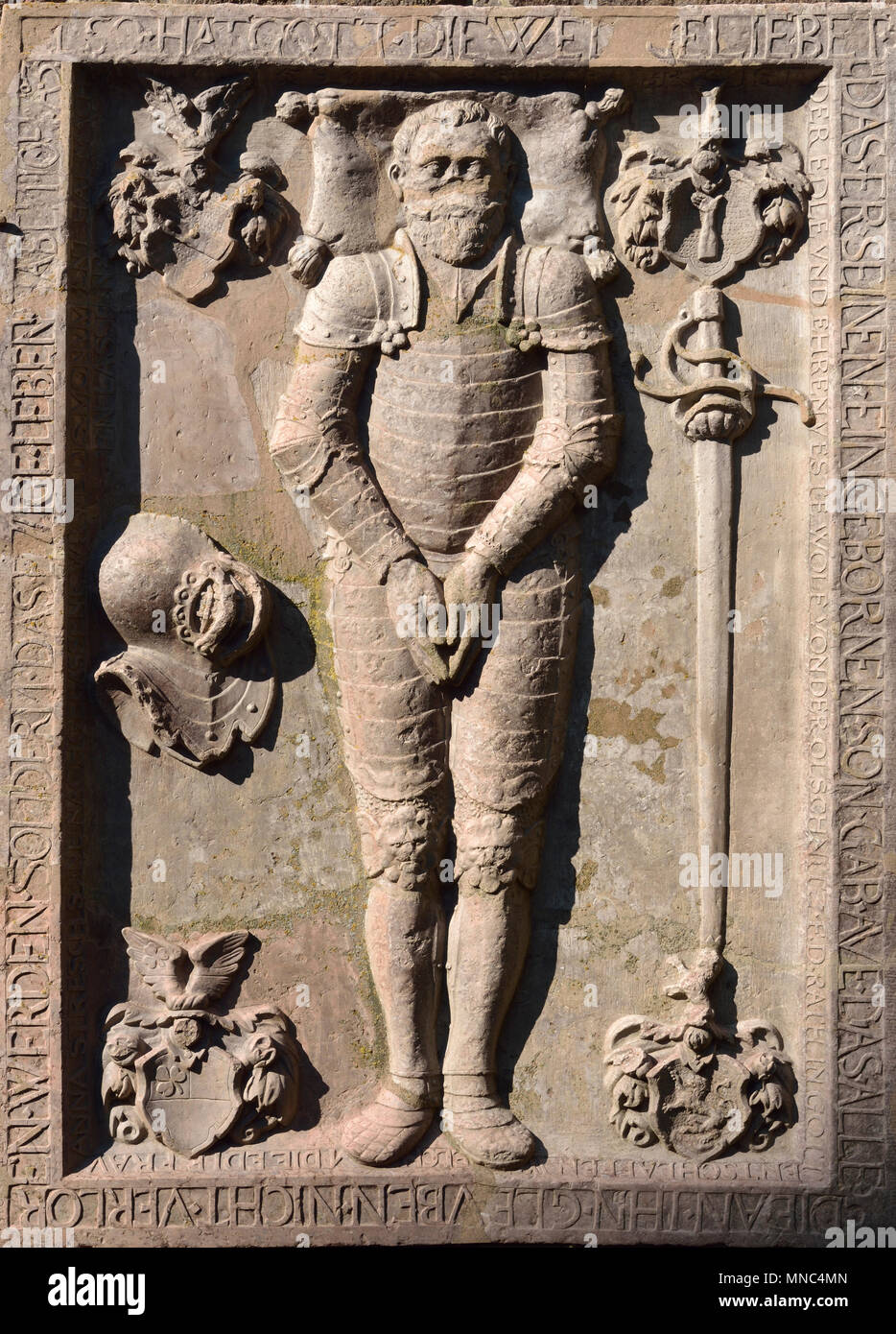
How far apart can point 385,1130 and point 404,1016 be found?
1.48ft

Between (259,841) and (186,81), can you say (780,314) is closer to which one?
(186,81)

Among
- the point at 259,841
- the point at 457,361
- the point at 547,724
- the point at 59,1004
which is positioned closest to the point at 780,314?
the point at 457,361

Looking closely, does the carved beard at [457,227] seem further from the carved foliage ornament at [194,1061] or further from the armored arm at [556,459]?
the carved foliage ornament at [194,1061]

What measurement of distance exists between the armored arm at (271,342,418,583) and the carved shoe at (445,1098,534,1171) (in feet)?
7.12

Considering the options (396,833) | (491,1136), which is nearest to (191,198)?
A: (396,833)

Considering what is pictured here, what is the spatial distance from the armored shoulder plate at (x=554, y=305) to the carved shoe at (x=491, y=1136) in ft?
10.0

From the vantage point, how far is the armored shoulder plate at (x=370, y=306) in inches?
238

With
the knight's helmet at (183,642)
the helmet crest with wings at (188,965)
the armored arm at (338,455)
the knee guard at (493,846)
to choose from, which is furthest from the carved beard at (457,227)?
the helmet crest with wings at (188,965)

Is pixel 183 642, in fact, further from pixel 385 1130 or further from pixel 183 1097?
pixel 385 1130

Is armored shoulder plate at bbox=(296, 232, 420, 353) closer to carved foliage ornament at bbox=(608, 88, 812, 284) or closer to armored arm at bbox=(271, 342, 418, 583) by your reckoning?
armored arm at bbox=(271, 342, 418, 583)

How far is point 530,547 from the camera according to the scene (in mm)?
6078

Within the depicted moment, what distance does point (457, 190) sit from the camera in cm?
600

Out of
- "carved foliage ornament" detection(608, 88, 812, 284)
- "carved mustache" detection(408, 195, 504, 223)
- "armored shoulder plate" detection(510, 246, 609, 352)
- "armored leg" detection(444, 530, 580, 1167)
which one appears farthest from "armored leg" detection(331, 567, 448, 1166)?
"carved foliage ornament" detection(608, 88, 812, 284)

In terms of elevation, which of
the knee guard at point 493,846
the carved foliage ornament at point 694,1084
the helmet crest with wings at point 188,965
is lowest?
the carved foliage ornament at point 694,1084
